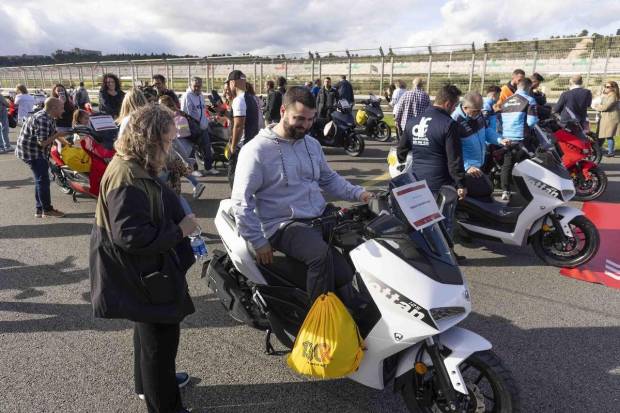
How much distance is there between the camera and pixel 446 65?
18.5m

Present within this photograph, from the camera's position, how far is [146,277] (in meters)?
2.14

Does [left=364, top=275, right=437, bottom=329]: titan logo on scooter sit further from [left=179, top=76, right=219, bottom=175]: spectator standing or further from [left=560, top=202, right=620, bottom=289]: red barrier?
[left=179, top=76, right=219, bottom=175]: spectator standing

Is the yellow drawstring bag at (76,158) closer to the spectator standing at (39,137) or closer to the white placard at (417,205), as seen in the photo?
the spectator standing at (39,137)

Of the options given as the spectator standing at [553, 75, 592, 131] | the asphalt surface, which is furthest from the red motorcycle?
the asphalt surface

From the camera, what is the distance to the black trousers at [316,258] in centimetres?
255

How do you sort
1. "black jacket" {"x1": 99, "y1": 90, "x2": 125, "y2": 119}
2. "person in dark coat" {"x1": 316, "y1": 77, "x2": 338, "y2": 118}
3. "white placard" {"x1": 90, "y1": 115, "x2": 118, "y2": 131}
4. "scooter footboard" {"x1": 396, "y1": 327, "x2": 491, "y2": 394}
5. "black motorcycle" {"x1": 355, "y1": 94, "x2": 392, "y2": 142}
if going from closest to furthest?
"scooter footboard" {"x1": 396, "y1": 327, "x2": 491, "y2": 394}
"white placard" {"x1": 90, "y1": 115, "x2": 118, "y2": 131}
"black jacket" {"x1": 99, "y1": 90, "x2": 125, "y2": 119}
"person in dark coat" {"x1": 316, "y1": 77, "x2": 338, "y2": 118}
"black motorcycle" {"x1": 355, "y1": 94, "x2": 392, "y2": 142}

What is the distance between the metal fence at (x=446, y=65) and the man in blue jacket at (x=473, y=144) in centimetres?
1094

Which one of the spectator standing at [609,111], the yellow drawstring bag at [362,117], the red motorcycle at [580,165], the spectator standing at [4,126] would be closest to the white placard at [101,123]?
the red motorcycle at [580,165]

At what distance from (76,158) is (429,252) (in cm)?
529

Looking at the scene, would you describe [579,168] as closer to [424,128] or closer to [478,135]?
[478,135]

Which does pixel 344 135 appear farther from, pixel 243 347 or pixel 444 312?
pixel 444 312

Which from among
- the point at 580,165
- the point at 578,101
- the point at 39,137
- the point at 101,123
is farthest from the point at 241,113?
the point at 578,101

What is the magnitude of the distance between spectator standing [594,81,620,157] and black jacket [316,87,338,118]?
20.1ft

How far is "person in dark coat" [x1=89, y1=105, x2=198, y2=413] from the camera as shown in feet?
6.70
